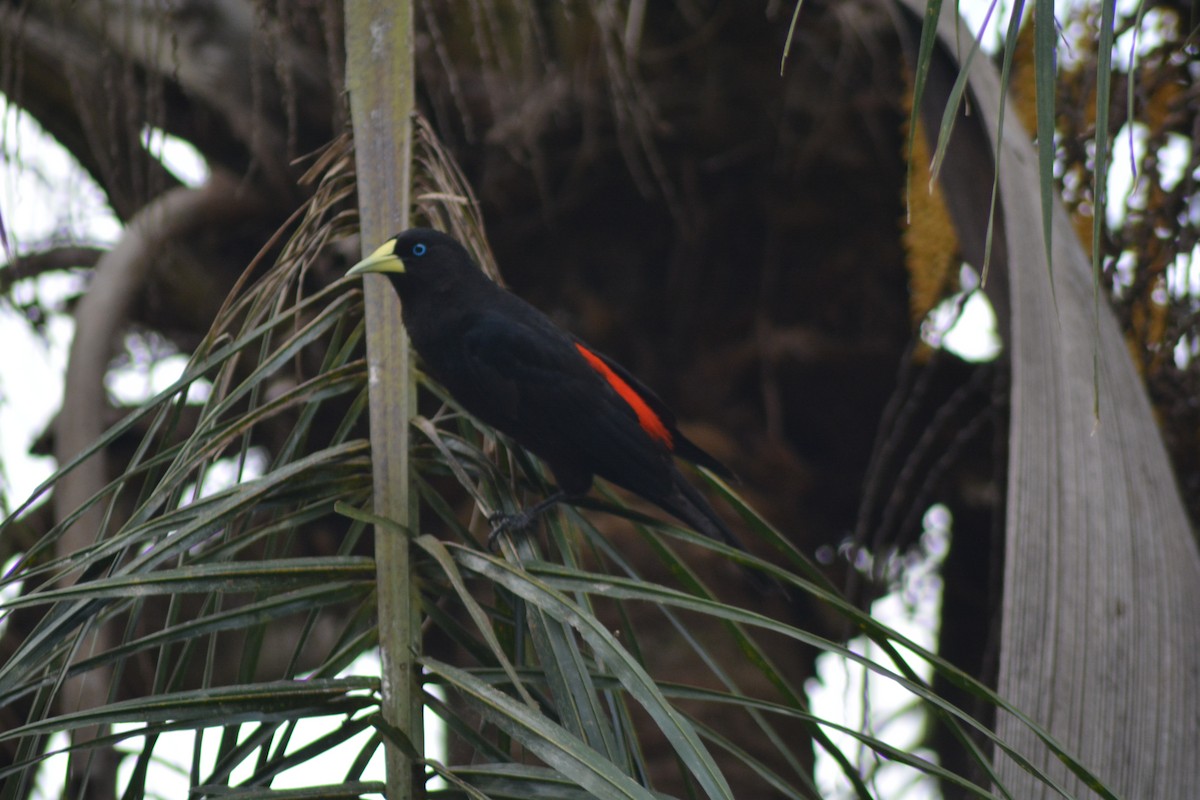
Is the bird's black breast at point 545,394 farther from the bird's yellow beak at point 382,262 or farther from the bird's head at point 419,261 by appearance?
the bird's yellow beak at point 382,262

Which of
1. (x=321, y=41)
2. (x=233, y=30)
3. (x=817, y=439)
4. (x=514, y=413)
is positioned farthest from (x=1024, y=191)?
(x=233, y=30)

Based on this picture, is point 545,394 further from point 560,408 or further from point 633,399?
point 633,399

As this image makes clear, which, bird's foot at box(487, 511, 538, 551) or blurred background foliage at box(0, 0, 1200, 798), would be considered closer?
bird's foot at box(487, 511, 538, 551)

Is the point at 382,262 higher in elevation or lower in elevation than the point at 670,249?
lower

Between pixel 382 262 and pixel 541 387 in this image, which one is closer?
pixel 382 262

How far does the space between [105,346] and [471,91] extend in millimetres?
1192

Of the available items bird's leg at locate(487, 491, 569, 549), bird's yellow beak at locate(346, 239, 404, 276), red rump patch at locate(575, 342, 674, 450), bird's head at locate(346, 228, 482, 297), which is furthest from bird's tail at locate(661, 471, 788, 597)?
bird's yellow beak at locate(346, 239, 404, 276)

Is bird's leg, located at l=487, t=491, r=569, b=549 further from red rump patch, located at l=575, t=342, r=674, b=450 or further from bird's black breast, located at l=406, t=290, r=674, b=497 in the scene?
red rump patch, located at l=575, t=342, r=674, b=450

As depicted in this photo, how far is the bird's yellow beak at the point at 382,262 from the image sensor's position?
70.4 inches

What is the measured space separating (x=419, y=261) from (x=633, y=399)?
551 mm

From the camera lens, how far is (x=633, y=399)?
90.7 inches

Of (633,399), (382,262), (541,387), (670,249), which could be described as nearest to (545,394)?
(541,387)

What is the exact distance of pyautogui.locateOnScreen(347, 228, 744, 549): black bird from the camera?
1.99m

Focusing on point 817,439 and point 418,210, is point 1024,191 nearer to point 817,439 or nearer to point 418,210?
point 418,210
